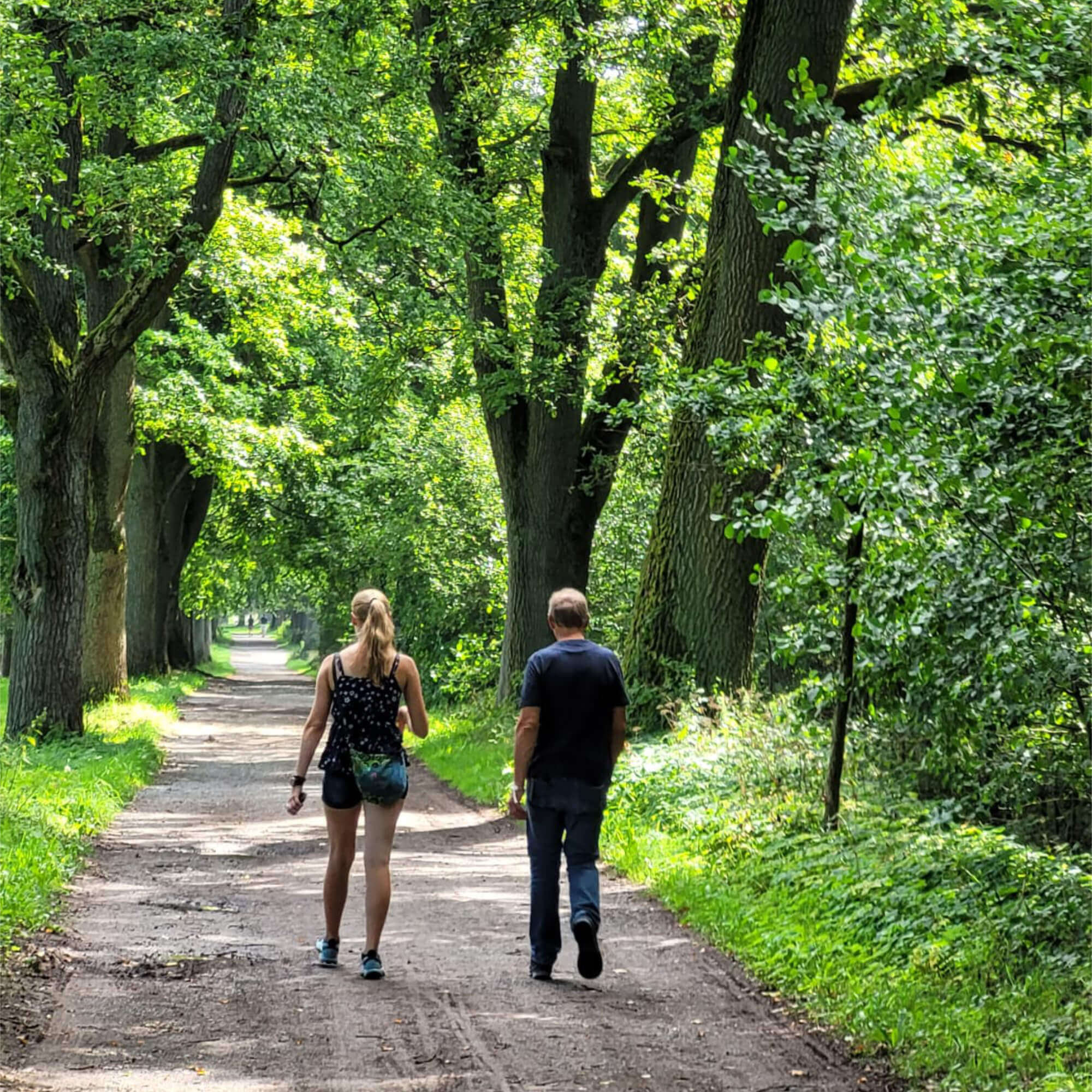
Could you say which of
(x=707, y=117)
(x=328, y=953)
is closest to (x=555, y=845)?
(x=328, y=953)

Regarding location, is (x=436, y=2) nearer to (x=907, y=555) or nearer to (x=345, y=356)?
(x=907, y=555)

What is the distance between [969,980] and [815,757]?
435 centimetres

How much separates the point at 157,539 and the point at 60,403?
15621mm

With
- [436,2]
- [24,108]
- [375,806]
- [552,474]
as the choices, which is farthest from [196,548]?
[375,806]

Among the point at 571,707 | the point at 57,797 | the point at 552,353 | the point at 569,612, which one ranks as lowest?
the point at 57,797

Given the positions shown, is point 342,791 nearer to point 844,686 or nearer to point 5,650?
point 844,686

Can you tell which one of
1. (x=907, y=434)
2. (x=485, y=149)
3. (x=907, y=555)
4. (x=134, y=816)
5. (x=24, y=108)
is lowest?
(x=134, y=816)

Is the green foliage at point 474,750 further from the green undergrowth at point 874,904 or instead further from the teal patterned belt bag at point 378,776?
the teal patterned belt bag at point 378,776

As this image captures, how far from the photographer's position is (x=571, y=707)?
7660 millimetres

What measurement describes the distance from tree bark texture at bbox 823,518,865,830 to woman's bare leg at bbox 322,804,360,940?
9.66 ft

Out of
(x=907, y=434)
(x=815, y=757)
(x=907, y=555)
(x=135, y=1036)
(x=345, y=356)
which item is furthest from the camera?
(x=345, y=356)

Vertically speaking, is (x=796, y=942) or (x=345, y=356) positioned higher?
(x=345, y=356)

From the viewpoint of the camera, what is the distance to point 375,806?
7.65 m

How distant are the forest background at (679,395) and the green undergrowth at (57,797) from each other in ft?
1.77
